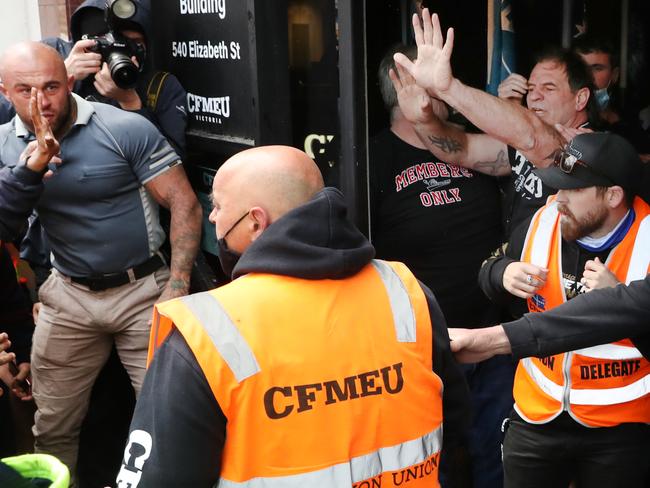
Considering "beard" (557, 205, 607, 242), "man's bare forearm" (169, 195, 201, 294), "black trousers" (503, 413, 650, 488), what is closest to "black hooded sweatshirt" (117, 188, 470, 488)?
"beard" (557, 205, 607, 242)

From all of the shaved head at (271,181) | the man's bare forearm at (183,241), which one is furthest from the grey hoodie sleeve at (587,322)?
the man's bare forearm at (183,241)

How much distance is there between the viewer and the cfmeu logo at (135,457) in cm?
189

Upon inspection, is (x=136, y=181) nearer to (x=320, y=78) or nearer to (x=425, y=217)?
(x=320, y=78)

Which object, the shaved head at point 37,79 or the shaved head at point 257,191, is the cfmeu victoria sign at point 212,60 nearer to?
the shaved head at point 37,79

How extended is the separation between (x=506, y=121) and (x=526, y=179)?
36 cm

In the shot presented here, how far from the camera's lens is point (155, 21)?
459 cm

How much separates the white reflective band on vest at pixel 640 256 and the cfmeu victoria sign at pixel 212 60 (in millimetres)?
1545

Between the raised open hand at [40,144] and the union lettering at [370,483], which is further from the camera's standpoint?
the raised open hand at [40,144]

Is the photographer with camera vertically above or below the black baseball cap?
above

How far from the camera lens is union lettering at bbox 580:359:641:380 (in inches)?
118

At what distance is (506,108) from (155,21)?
203 cm

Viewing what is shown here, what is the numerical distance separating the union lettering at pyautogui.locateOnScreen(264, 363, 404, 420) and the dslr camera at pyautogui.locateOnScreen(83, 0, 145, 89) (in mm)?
2626

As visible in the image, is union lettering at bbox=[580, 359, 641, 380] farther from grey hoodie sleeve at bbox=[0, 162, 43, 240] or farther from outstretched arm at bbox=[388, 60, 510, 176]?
grey hoodie sleeve at bbox=[0, 162, 43, 240]

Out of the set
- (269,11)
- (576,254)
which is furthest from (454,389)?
(269,11)
